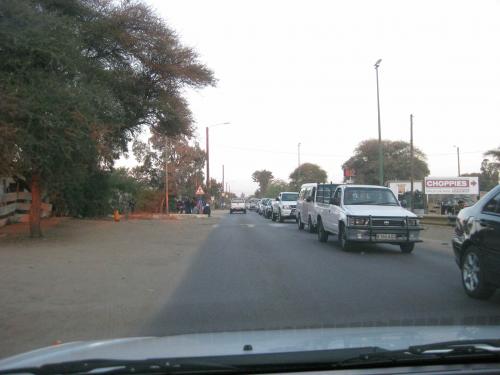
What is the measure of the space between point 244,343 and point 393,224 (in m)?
11.3

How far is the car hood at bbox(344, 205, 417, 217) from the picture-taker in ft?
48.2

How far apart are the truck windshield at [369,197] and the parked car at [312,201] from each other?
1.70 metres

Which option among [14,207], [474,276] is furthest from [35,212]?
[474,276]

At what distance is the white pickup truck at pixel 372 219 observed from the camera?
14.5 metres

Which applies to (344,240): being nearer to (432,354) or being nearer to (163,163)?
(432,354)

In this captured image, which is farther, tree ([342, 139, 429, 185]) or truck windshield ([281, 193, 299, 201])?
tree ([342, 139, 429, 185])

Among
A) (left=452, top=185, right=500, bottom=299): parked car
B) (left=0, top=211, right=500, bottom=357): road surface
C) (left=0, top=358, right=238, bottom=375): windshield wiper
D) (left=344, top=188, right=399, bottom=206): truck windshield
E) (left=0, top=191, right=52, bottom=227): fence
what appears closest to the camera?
(left=0, top=358, right=238, bottom=375): windshield wiper

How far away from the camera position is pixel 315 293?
8.75m

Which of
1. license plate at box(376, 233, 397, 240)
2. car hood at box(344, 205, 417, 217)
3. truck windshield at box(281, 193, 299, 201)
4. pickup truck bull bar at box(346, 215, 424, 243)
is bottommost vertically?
license plate at box(376, 233, 397, 240)

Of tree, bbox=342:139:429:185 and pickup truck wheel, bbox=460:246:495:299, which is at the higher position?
tree, bbox=342:139:429:185

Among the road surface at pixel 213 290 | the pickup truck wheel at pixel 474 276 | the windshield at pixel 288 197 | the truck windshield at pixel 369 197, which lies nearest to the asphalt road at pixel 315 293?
the road surface at pixel 213 290

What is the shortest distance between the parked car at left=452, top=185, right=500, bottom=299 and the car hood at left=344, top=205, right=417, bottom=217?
576 centimetres

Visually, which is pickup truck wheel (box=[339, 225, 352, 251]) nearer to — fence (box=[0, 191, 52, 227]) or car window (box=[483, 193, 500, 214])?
car window (box=[483, 193, 500, 214])

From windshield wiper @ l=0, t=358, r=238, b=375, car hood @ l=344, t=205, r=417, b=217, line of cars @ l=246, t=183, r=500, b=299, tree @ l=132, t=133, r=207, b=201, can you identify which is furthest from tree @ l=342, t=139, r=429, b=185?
windshield wiper @ l=0, t=358, r=238, b=375
